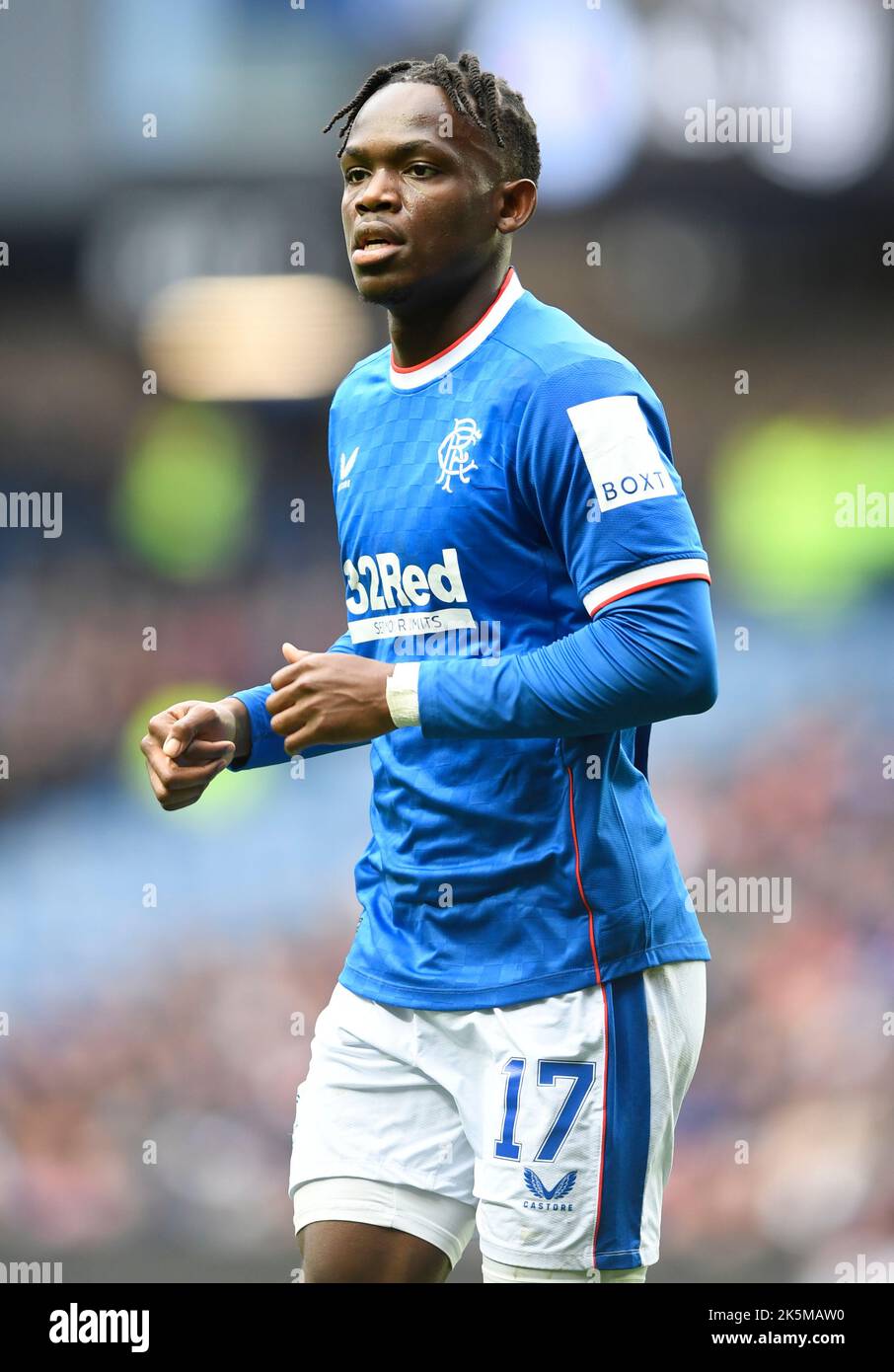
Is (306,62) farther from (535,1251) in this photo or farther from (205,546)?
(535,1251)

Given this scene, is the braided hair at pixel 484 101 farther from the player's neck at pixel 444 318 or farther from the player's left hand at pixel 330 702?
the player's left hand at pixel 330 702

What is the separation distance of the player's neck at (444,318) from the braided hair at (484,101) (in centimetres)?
14

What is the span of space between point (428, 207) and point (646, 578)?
0.54 m

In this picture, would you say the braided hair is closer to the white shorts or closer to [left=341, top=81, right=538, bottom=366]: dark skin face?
[left=341, top=81, right=538, bottom=366]: dark skin face

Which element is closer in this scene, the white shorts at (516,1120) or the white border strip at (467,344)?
the white shorts at (516,1120)

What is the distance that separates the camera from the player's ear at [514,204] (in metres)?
2.04

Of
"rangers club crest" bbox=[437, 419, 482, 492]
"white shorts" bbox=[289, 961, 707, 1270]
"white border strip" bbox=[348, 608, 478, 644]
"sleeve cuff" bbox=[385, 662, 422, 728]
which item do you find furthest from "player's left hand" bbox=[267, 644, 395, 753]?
"white shorts" bbox=[289, 961, 707, 1270]

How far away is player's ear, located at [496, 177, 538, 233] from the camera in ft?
6.68

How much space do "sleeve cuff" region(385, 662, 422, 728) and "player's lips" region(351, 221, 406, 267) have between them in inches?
20.7

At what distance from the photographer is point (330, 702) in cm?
179

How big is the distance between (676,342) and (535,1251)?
3.16 metres

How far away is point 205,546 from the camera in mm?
4539

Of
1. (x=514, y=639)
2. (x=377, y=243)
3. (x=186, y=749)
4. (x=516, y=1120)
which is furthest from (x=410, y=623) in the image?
(x=516, y=1120)

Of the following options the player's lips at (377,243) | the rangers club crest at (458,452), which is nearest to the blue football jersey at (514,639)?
the rangers club crest at (458,452)
